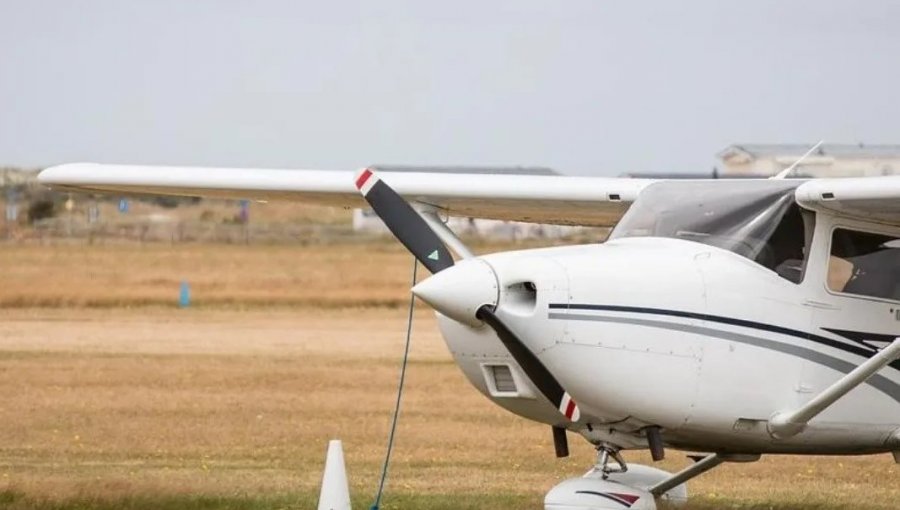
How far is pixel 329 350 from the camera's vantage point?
89.7 feet

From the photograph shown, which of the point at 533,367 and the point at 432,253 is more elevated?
the point at 432,253

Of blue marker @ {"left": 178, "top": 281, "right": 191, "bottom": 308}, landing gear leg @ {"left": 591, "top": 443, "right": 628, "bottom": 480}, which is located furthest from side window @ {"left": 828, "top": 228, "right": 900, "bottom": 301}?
blue marker @ {"left": 178, "top": 281, "right": 191, "bottom": 308}

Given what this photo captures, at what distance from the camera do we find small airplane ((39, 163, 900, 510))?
1014 centimetres

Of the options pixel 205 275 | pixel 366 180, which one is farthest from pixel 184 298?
pixel 366 180

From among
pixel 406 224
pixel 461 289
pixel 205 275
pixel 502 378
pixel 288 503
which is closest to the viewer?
pixel 461 289

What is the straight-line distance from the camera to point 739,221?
11.0 m

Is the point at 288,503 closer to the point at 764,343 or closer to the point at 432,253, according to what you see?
the point at 432,253

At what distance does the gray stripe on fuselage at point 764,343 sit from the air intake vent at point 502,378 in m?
0.62

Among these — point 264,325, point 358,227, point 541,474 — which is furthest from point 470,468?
point 358,227

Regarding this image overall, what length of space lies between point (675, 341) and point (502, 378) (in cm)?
101

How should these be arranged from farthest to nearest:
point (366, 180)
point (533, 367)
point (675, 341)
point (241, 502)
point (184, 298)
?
point (184, 298)
point (241, 502)
point (366, 180)
point (675, 341)
point (533, 367)

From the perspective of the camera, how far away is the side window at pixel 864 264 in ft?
37.0

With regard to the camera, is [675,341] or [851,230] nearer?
[675,341]

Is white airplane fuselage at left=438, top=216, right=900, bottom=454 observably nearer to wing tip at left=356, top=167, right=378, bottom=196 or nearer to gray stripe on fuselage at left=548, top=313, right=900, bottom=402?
gray stripe on fuselage at left=548, top=313, right=900, bottom=402
